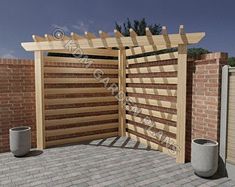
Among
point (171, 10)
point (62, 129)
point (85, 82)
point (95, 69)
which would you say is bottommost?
point (62, 129)

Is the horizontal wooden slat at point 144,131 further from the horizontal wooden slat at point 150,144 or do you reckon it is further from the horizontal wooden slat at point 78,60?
the horizontal wooden slat at point 78,60

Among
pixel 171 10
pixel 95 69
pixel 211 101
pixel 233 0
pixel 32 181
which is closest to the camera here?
pixel 32 181

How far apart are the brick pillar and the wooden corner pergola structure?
204mm

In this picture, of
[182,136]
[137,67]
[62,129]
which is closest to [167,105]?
[182,136]

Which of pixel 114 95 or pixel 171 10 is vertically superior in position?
pixel 171 10

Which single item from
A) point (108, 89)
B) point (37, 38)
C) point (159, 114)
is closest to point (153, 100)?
point (159, 114)

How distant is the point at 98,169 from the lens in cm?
429

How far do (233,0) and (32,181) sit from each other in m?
16.6

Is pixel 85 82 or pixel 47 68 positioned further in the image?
pixel 85 82

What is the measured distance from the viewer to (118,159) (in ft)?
15.9

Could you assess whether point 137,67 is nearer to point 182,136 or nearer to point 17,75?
point 182,136

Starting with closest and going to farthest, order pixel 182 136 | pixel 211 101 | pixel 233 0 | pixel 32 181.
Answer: pixel 32 181 < pixel 211 101 < pixel 182 136 < pixel 233 0

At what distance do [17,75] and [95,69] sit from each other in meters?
2.18

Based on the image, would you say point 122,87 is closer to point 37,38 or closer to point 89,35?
point 89,35
